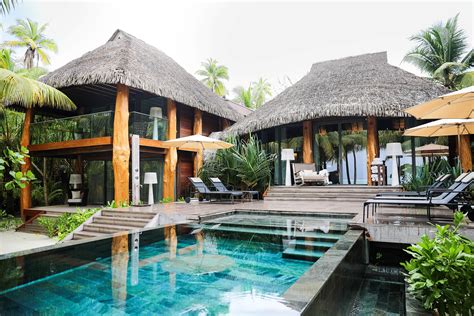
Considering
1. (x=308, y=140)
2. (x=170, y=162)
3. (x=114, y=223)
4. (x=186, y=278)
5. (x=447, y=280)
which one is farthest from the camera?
(x=308, y=140)

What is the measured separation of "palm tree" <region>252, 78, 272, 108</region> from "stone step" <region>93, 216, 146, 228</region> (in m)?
30.6

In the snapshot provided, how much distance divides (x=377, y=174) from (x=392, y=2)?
508 inches

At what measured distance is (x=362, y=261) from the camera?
458 cm

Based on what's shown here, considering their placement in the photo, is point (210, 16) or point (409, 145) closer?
point (409, 145)

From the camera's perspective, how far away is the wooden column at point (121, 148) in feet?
32.9

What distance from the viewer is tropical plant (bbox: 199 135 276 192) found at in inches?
445

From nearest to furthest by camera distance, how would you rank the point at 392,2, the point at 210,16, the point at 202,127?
1. the point at 202,127
2. the point at 392,2
3. the point at 210,16

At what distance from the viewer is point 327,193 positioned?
33.4 ft

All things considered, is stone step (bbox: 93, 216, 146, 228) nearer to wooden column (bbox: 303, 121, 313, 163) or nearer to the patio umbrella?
the patio umbrella

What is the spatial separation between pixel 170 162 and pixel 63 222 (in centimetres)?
422

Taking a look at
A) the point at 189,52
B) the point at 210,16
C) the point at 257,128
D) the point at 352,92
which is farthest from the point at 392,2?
the point at 189,52

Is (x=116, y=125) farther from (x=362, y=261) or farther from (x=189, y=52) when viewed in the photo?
(x=189, y=52)

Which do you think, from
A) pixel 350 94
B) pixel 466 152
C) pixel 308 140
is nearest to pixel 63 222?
pixel 308 140

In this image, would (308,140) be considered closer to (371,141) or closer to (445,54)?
(371,141)
